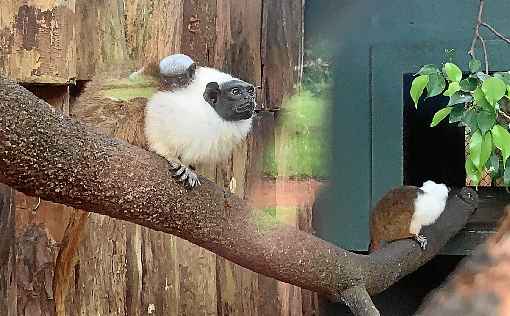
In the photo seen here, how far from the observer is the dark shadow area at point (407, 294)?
2.60 meters

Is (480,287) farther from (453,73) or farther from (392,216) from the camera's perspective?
(392,216)

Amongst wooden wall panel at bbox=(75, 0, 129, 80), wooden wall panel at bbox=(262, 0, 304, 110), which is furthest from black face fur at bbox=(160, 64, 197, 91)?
wooden wall panel at bbox=(262, 0, 304, 110)

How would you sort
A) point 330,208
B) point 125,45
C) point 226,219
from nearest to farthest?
point 226,219, point 125,45, point 330,208

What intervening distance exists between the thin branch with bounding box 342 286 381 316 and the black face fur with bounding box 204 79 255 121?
0.49 metres

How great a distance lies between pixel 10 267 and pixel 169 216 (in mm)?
568

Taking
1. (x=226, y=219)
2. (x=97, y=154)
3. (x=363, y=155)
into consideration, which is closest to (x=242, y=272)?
(x=363, y=155)

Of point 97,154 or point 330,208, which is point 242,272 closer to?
point 330,208

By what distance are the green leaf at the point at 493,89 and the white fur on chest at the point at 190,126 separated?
1.98ft

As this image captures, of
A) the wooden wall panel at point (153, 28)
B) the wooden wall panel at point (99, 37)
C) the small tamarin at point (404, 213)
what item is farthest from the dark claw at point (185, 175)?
the small tamarin at point (404, 213)

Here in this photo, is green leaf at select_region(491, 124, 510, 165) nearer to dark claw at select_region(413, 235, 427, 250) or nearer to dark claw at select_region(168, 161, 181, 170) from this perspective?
dark claw at select_region(413, 235, 427, 250)

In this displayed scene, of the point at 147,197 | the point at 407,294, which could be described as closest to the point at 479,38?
the point at 407,294

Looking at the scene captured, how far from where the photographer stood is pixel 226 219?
1515 millimetres

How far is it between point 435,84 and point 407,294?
84cm

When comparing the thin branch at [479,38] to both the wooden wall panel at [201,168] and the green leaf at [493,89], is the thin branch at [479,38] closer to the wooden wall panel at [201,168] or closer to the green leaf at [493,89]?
the green leaf at [493,89]
